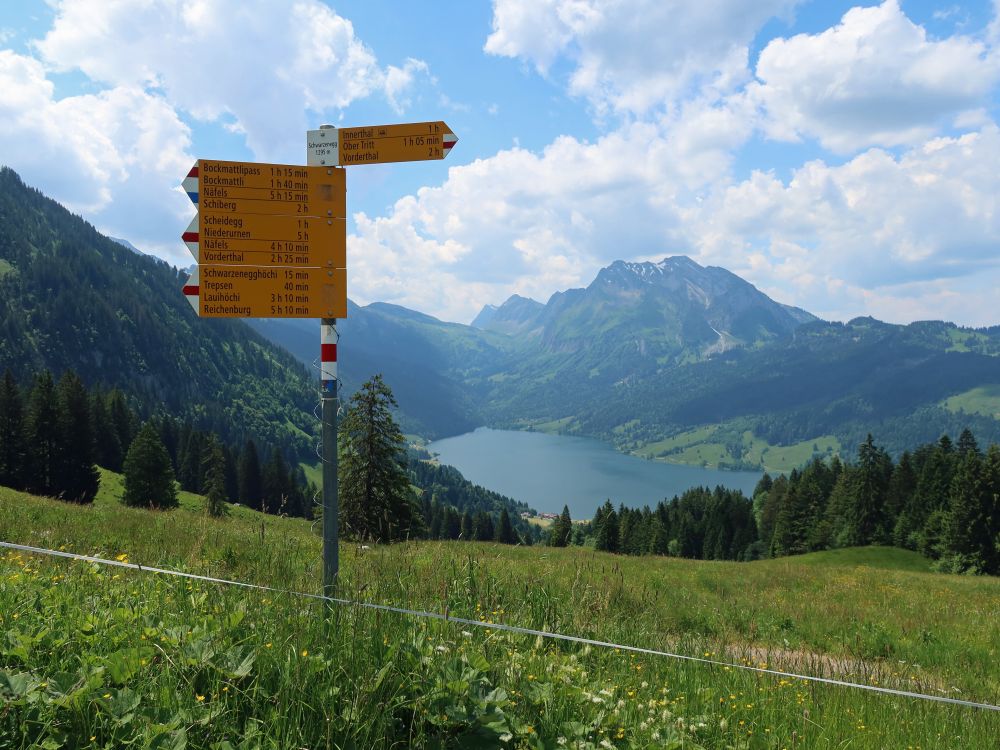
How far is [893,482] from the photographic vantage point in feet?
244

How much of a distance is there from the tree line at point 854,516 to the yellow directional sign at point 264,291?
217 ft

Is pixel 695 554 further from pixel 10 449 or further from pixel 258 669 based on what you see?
pixel 258 669

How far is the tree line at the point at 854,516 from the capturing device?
2051 inches

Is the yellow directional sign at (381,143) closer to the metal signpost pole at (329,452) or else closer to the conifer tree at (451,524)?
the metal signpost pole at (329,452)

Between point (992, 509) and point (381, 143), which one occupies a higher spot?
point (381, 143)

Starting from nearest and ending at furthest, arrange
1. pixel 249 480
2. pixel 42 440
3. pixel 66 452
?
pixel 42 440 < pixel 66 452 < pixel 249 480

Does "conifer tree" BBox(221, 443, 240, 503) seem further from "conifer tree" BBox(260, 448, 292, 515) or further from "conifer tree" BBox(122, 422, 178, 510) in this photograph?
"conifer tree" BBox(122, 422, 178, 510)

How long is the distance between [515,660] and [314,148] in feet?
16.5

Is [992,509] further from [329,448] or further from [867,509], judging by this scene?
[329,448]

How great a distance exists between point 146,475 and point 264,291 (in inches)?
2024

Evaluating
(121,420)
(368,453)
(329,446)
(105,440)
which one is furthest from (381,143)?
(121,420)

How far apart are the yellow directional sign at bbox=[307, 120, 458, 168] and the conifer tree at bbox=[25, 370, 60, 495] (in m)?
62.5

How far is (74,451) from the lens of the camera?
54.5 meters

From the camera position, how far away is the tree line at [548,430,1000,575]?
52094 mm
